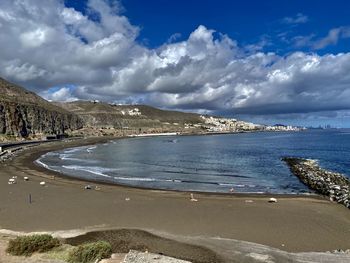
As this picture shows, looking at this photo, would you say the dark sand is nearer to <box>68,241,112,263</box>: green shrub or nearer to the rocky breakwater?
the rocky breakwater

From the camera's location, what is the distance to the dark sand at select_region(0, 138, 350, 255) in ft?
63.9

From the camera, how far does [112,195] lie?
30.7 metres

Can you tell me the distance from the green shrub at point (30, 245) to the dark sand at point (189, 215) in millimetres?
5245

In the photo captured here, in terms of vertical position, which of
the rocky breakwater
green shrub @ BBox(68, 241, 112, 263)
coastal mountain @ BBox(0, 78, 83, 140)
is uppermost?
coastal mountain @ BBox(0, 78, 83, 140)

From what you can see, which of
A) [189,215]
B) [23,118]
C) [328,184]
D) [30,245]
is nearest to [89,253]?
[30,245]

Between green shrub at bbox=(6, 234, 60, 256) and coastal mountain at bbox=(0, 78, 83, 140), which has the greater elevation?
coastal mountain at bbox=(0, 78, 83, 140)

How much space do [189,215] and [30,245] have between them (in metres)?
11.1

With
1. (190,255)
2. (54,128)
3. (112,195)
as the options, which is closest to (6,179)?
(112,195)

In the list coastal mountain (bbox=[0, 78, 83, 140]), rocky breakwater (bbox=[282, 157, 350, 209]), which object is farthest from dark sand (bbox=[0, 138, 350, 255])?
coastal mountain (bbox=[0, 78, 83, 140])

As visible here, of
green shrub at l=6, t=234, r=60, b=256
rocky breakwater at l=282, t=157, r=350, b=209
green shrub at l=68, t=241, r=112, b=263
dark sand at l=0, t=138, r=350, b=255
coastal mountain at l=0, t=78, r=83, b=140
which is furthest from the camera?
coastal mountain at l=0, t=78, r=83, b=140

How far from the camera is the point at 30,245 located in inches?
576

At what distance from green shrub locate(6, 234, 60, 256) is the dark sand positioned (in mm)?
5245

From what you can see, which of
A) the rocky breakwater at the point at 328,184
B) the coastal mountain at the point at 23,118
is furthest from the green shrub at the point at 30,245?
the coastal mountain at the point at 23,118

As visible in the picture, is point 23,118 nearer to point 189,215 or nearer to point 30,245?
point 189,215
